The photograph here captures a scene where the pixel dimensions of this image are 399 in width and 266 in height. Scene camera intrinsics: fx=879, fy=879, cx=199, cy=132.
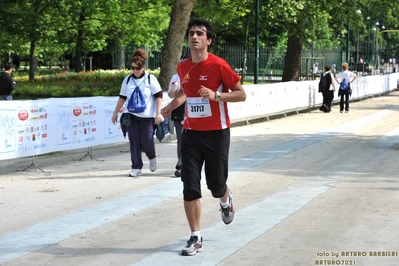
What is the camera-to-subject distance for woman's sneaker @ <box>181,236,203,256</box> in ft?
25.3

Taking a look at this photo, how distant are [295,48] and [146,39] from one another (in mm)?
14540

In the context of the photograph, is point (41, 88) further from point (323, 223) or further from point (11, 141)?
point (323, 223)

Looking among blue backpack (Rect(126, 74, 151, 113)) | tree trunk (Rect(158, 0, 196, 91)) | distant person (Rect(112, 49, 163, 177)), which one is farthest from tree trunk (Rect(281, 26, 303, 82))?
blue backpack (Rect(126, 74, 151, 113))

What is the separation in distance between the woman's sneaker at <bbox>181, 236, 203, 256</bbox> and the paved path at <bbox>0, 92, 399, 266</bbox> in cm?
6

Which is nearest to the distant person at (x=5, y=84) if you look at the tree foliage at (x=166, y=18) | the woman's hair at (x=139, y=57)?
the tree foliage at (x=166, y=18)

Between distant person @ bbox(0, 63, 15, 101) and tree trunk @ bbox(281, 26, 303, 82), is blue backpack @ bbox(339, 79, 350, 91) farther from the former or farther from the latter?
tree trunk @ bbox(281, 26, 303, 82)

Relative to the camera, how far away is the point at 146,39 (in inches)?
2238

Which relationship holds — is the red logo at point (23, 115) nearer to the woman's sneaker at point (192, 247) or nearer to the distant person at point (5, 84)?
the woman's sneaker at point (192, 247)

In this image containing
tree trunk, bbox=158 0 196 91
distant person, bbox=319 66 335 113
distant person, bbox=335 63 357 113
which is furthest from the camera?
distant person, bbox=319 66 335 113

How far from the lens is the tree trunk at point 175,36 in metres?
27.9

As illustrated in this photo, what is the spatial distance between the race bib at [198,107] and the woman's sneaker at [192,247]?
110 cm

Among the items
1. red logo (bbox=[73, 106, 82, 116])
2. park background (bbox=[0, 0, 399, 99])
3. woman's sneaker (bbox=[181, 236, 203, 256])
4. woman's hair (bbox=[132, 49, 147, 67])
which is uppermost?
park background (bbox=[0, 0, 399, 99])

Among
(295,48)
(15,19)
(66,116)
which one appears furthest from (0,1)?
(66,116)

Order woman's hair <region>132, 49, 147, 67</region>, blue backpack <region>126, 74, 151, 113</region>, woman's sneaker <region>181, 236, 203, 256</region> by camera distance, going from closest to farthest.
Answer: woman's sneaker <region>181, 236, 203, 256</region> < woman's hair <region>132, 49, 147, 67</region> < blue backpack <region>126, 74, 151, 113</region>
